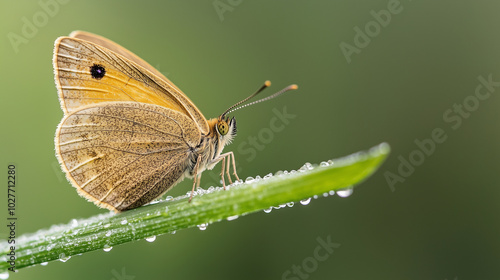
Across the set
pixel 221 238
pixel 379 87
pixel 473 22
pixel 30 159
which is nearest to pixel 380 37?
pixel 379 87

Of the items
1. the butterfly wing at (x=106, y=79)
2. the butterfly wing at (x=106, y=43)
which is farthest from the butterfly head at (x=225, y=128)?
the butterfly wing at (x=106, y=43)

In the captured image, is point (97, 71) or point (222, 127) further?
point (222, 127)

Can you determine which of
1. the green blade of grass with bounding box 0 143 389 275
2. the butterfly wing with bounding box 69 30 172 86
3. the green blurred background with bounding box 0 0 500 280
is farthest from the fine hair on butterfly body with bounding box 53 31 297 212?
the green blurred background with bounding box 0 0 500 280

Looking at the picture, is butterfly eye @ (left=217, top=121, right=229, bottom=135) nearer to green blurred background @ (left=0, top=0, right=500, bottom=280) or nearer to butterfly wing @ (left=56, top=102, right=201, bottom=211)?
butterfly wing @ (left=56, top=102, right=201, bottom=211)

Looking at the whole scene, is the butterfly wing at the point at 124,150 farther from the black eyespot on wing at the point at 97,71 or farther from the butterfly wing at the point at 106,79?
the black eyespot on wing at the point at 97,71

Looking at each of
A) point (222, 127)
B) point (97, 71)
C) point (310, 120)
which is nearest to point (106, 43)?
point (97, 71)

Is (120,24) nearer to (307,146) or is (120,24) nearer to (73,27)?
(73,27)

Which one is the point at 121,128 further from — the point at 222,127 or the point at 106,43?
the point at 222,127

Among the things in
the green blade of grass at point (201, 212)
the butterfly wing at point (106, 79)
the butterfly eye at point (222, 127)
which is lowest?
the green blade of grass at point (201, 212)
